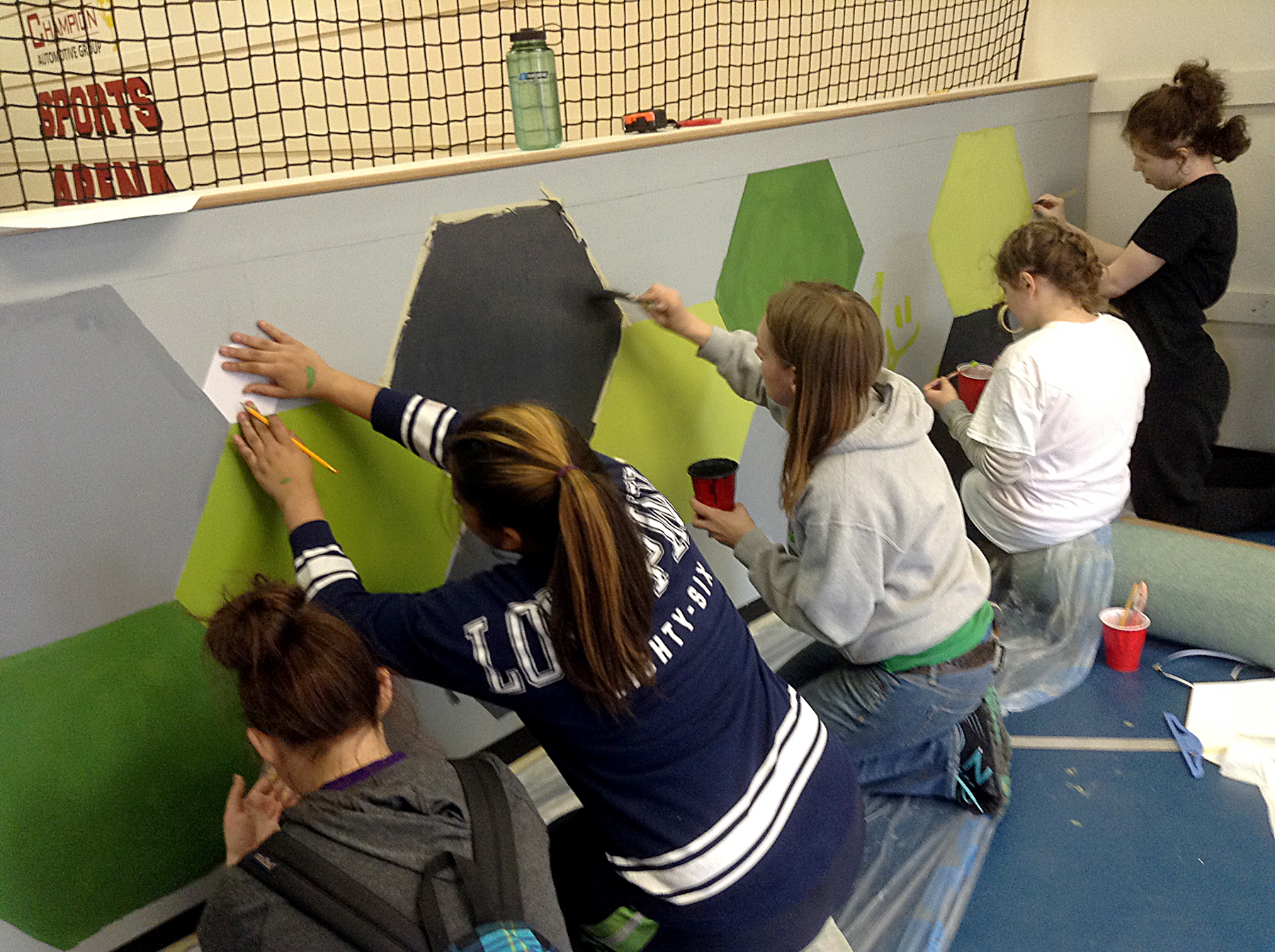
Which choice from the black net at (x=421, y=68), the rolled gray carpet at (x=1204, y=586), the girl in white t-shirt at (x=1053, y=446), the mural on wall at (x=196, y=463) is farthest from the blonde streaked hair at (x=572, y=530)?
the black net at (x=421, y=68)

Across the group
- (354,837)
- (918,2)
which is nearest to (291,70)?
(918,2)

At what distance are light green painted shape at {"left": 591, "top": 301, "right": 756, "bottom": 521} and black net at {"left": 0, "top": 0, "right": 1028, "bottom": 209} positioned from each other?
1.30m

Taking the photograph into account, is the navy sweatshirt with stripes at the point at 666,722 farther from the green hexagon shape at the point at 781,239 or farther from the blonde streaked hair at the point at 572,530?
the green hexagon shape at the point at 781,239

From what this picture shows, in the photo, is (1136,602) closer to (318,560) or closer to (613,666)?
(613,666)

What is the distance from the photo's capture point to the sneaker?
1784mm

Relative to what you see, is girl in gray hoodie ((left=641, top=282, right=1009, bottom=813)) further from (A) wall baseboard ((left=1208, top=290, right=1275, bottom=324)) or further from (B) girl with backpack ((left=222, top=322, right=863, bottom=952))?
(A) wall baseboard ((left=1208, top=290, right=1275, bottom=324))

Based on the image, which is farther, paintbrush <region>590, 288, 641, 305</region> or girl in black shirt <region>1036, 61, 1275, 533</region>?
girl in black shirt <region>1036, 61, 1275, 533</region>

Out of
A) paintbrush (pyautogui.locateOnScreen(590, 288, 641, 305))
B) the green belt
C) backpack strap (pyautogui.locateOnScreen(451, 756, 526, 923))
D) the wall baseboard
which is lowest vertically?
the green belt

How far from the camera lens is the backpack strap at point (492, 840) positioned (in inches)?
38.3

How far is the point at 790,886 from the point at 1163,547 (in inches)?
60.6

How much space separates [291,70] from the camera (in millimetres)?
3172

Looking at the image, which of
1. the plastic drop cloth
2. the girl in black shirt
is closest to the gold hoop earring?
the girl in black shirt

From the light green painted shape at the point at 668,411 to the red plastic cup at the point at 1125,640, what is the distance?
3.14 feet

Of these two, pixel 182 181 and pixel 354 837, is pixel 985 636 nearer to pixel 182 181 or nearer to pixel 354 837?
pixel 354 837
